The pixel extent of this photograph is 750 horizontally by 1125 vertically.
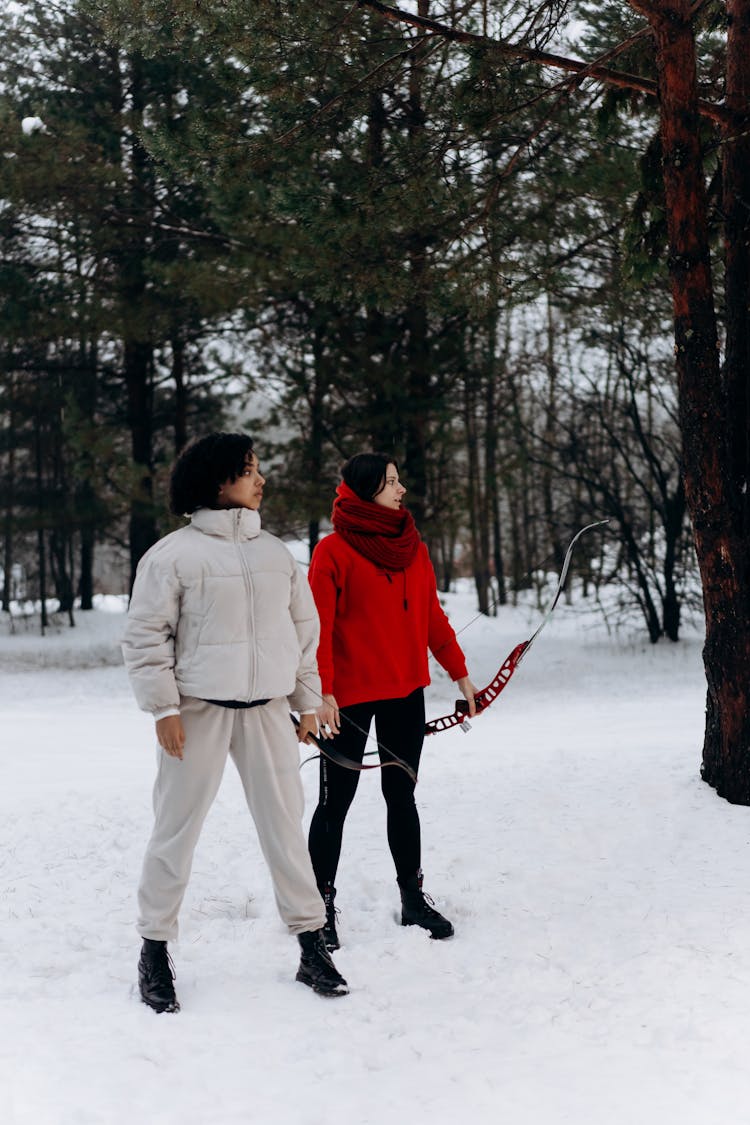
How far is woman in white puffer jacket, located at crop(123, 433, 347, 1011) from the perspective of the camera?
135 inches

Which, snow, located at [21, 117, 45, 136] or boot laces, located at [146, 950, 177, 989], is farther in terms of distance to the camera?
snow, located at [21, 117, 45, 136]

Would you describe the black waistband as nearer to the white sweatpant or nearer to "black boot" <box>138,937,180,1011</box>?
A: the white sweatpant

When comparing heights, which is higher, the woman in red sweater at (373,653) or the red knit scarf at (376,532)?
the red knit scarf at (376,532)

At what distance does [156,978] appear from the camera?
350 cm

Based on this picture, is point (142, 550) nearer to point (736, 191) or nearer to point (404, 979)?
point (736, 191)

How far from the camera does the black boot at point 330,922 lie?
4.04 m

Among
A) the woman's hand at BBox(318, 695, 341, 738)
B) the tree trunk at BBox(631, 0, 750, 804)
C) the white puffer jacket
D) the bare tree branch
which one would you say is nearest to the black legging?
the woman's hand at BBox(318, 695, 341, 738)

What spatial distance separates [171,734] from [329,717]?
712 mm

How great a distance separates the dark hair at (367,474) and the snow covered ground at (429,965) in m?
1.71

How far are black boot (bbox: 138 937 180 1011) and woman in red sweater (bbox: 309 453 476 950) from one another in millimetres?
723

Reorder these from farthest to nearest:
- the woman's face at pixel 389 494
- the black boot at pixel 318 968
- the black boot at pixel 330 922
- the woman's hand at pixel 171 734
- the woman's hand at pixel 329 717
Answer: the woman's face at pixel 389 494, the black boot at pixel 330 922, the woman's hand at pixel 329 717, the black boot at pixel 318 968, the woman's hand at pixel 171 734

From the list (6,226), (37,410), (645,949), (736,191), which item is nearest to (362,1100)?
(645,949)


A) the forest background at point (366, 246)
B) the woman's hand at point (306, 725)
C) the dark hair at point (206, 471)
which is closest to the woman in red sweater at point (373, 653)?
the woman's hand at point (306, 725)

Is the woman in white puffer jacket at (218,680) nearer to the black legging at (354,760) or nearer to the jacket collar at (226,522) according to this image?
the jacket collar at (226,522)
